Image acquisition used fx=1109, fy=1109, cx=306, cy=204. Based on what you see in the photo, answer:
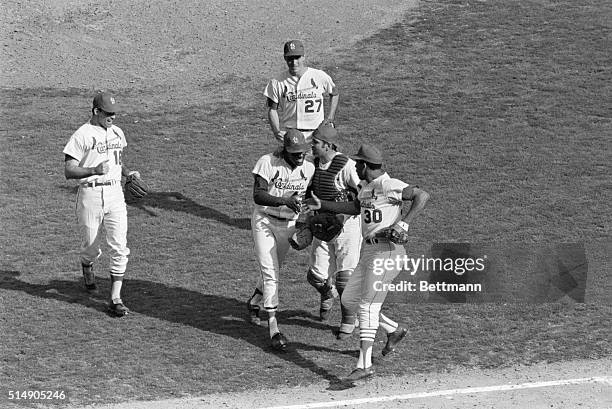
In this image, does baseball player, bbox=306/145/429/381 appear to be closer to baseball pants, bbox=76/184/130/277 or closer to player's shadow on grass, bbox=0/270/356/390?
player's shadow on grass, bbox=0/270/356/390

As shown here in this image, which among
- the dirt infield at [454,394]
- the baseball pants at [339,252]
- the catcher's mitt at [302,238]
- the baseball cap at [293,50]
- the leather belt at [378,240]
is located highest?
the baseball cap at [293,50]

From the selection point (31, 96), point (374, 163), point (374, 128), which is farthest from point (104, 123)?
point (31, 96)

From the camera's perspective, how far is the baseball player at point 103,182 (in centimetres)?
1184

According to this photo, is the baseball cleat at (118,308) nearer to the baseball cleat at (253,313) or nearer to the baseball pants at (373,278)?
the baseball cleat at (253,313)

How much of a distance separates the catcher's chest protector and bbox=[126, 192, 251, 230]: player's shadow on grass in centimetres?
352

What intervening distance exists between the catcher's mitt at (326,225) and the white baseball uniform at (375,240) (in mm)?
562

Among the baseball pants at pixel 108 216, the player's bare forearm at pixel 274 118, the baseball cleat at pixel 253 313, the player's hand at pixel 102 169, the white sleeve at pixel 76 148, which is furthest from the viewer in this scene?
the player's bare forearm at pixel 274 118

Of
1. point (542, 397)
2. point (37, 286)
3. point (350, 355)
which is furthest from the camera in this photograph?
point (37, 286)

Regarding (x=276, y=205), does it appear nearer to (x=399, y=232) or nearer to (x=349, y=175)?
(x=349, y=175)

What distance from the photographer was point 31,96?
19578 mm

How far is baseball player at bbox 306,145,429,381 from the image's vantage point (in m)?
10.6

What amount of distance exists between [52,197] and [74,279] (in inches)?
108

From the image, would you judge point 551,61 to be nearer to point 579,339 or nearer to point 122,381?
point 579,339

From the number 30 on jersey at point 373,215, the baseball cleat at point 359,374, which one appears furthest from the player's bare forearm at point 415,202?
the baseball cleat at point 359,374
